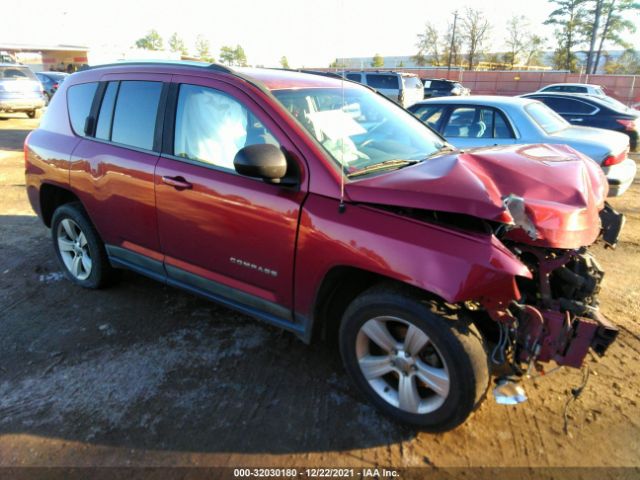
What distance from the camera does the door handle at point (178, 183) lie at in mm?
3100

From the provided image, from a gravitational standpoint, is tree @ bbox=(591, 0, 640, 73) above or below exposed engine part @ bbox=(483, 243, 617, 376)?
above

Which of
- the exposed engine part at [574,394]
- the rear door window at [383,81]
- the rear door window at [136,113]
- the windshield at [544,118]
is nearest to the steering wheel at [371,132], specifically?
the rear door window at [136,113]

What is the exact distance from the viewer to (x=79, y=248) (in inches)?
168

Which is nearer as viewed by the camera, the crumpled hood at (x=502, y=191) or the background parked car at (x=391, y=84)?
the crumpled hood at (x=502, y=191)

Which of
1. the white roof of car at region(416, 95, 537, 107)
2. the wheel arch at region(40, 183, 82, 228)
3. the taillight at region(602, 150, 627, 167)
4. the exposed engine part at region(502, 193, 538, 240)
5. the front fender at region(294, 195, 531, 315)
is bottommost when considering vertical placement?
the wheel arch at region(40, 183, 82, 228)

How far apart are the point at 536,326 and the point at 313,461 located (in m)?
1.33

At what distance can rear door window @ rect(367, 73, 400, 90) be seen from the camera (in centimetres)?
1684

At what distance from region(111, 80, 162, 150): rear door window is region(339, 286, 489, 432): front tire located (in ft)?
6.67

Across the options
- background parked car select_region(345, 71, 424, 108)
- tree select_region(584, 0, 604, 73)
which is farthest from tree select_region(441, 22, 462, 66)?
background parked car select_region(345, 71, 424, 108)

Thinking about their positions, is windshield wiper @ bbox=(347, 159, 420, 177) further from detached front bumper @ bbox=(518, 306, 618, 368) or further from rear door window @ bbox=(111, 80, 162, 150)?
rear door window @ bbox=(111, 80, 162, 150)

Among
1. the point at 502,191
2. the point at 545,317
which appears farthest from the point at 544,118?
the point at 545,317

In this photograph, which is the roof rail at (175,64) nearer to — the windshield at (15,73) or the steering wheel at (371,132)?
the steering wheel at (371,132)

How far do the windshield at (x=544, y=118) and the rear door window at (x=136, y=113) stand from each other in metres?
5.12

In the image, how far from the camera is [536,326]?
7.84 feet
